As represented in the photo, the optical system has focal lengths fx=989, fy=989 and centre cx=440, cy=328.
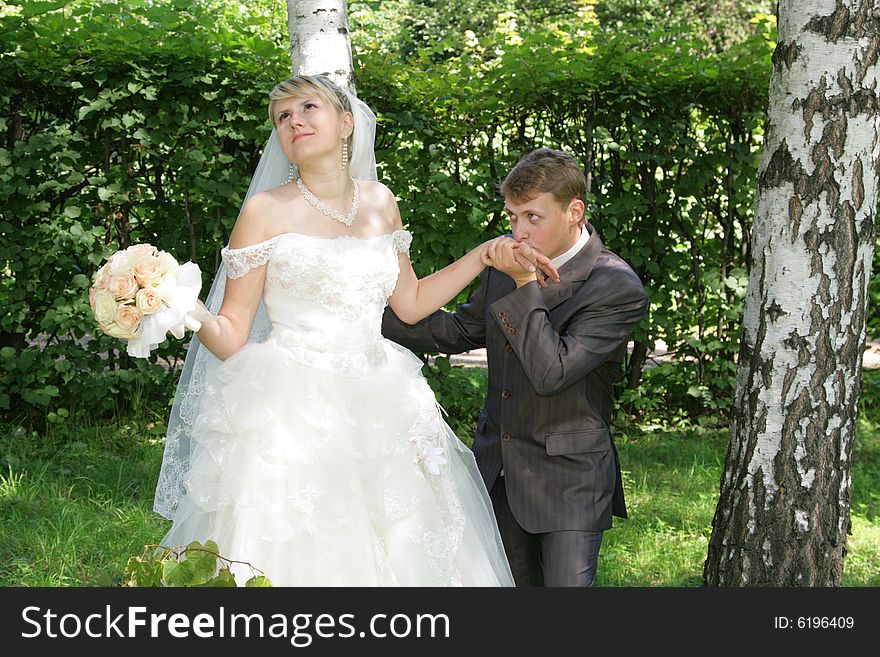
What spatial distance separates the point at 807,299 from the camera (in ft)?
11.2

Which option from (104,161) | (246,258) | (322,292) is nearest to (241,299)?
(246,258)

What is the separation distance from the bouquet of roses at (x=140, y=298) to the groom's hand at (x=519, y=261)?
91cm

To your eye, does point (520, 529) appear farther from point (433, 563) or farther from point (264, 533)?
point (264, 533)

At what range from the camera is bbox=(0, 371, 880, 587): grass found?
4328 millimetres

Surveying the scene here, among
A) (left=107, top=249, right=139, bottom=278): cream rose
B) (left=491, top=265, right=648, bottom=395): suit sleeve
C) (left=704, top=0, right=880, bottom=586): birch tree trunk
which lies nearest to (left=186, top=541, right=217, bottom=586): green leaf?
(left=107, top=249, right=139, bottom=278): cream rose

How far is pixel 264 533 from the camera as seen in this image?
8.95ft

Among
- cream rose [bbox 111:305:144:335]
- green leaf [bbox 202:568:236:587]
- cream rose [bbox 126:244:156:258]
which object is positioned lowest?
green leaf [bbox 202:568:236:587]

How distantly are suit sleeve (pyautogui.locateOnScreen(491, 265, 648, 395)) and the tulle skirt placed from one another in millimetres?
412

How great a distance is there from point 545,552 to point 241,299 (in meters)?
1.21

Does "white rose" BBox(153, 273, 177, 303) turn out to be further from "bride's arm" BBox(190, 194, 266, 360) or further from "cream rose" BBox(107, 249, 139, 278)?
"bride's arm" BBox(190, 194, 266, 360)

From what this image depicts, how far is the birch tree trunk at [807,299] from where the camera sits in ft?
11.0

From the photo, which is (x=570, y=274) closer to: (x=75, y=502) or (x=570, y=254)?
(x=570, y=254)

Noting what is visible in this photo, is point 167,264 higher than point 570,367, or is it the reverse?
point 167,264
